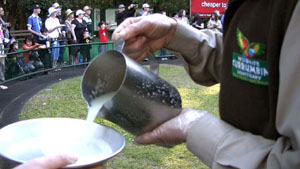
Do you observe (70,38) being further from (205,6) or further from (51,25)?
(205,6)

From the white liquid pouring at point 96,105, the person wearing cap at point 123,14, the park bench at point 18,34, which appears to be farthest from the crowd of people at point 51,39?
the white liquid pouring at point 96,105

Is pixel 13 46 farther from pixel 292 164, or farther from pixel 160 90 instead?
pixel 292 164

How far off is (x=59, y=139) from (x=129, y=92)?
1.03 feet

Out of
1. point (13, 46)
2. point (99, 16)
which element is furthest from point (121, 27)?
point (99, 16)

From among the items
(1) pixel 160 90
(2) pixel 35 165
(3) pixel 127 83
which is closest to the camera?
(2) pixel 35 165

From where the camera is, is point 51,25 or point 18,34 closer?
point 51,25

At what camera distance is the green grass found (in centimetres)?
438

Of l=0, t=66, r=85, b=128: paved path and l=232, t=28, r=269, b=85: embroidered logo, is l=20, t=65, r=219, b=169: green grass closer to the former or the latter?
l=0, t=66, r=85, b=128: paved path

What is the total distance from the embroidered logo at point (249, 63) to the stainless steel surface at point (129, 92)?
0.31 meters

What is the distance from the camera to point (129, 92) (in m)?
1.46

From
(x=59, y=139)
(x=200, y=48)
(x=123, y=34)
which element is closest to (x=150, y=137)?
(x=59, y=139)

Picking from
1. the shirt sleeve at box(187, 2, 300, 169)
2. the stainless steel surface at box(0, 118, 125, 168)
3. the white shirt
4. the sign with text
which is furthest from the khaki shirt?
the sign with text

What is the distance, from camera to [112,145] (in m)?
1.43

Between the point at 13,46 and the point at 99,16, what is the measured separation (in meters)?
12.4
